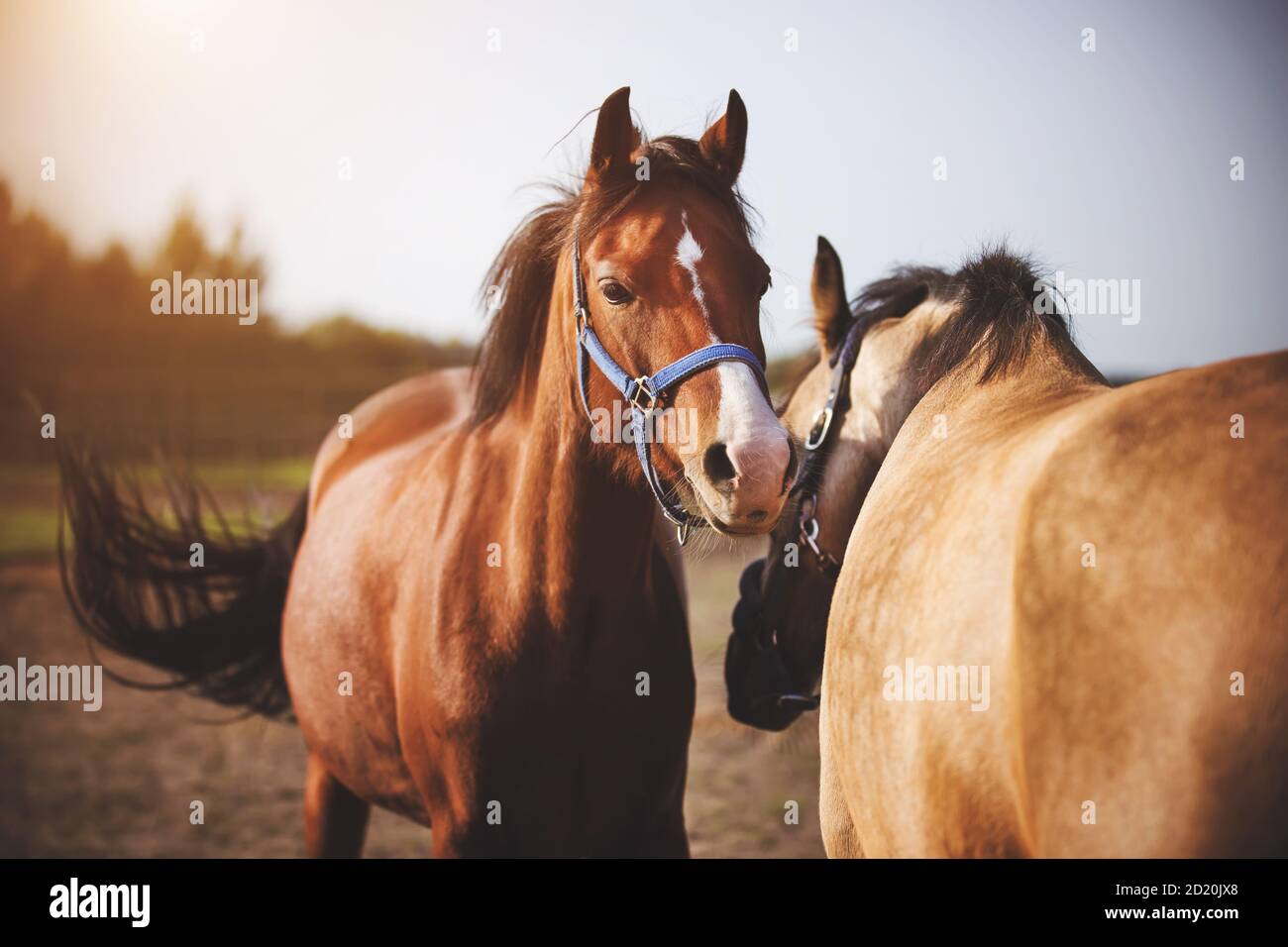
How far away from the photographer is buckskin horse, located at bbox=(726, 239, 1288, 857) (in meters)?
1.09

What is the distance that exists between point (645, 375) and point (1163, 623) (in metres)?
1.16

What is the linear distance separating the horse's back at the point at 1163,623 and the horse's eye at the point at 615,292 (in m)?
1.04

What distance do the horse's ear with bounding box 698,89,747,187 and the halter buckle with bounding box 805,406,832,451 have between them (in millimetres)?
668

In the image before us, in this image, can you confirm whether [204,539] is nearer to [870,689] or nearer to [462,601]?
[462,601]

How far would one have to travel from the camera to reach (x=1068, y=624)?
3.96 ft

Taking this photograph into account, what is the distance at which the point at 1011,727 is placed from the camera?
129 centimetres

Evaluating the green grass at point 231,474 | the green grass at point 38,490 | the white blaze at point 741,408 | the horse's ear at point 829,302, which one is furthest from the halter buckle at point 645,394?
the green grass at point 38,490

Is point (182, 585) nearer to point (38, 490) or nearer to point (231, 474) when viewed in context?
point (231, 474)

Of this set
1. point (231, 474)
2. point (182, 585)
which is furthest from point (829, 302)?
point (231, 474)

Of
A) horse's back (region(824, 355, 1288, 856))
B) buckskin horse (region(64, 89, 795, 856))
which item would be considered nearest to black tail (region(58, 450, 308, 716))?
buckskin horse (region(64, 89, 795, 856))

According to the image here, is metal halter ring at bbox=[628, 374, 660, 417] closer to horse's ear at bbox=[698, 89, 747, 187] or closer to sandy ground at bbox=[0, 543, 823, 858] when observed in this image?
horse's ear at bbox=[698, 89, 747, 187]

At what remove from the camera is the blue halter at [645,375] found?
189cm
